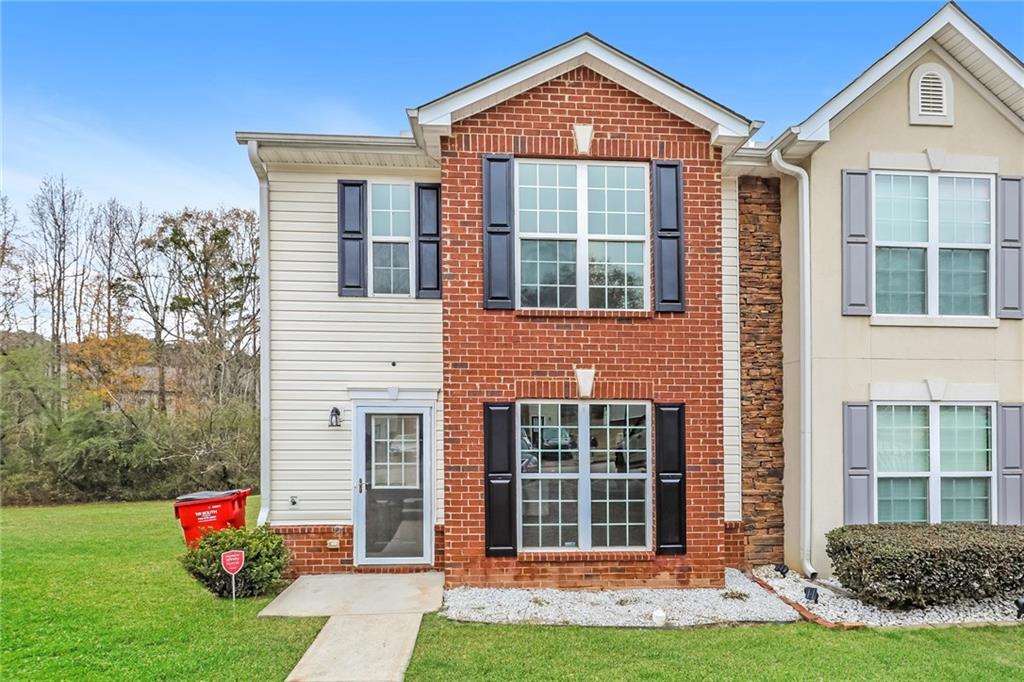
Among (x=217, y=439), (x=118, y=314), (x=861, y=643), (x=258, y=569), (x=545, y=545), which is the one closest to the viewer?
(x=861, y=643)

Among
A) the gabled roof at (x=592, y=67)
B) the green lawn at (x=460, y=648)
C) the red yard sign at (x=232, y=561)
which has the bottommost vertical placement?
the green lawn at (x=460, y=648)

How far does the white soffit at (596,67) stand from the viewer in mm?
6211

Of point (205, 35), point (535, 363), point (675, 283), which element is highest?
point (205, 35)

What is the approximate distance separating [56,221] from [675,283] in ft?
70.4

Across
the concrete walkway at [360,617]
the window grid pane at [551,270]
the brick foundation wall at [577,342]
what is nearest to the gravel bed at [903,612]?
the brick foundation wall at [577,342]

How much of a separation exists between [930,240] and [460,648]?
7323mm

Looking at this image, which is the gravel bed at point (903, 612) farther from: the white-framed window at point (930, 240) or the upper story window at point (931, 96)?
the upper story window at point (931, 96)

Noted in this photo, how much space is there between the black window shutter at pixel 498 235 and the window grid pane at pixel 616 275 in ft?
3.28

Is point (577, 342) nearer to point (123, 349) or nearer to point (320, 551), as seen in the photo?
point (320, 551)

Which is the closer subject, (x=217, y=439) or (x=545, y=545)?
(x=545, y=545)

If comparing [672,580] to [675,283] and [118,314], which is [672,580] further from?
[118,314]

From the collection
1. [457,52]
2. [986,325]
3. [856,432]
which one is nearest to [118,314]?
[457,52]

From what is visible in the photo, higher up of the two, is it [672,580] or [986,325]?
[986,325]

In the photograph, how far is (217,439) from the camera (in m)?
14.6
